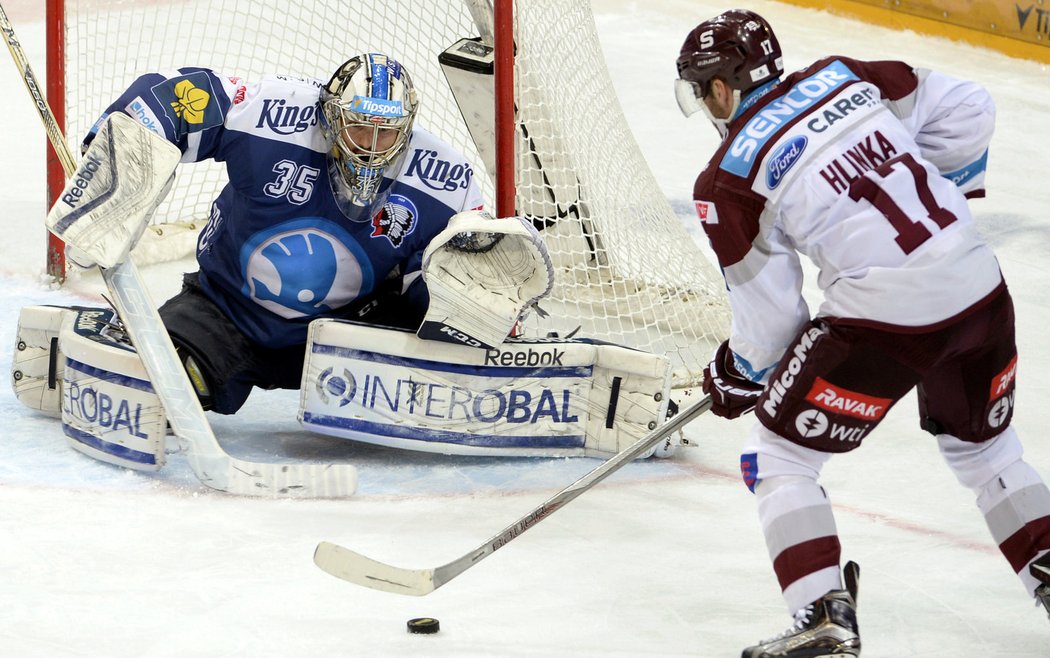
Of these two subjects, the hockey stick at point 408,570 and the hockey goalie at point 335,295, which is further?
the hockey goalie at point 335,295

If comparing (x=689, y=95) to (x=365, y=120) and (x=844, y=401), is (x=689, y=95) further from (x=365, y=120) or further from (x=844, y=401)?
(x=365, y=120)

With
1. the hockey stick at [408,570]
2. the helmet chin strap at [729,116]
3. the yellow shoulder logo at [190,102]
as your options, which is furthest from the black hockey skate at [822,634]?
the yellow shoulder logo at [190,102]

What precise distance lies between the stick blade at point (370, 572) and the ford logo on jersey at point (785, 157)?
0.90 meters

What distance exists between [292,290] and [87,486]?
0.60 meters

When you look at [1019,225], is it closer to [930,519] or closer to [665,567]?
[930,519]

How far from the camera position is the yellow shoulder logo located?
3107 mm

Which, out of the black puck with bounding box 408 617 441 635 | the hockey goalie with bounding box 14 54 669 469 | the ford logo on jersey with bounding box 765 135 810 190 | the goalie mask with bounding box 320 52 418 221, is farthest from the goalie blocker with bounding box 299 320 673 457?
the ford logo on jersey with bounding box 765 135 810 190

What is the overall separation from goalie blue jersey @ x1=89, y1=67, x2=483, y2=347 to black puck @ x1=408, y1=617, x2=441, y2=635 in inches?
39.8

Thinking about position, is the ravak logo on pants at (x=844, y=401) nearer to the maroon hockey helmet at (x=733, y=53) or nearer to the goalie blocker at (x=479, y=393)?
the maroon hockey helmet at (x=733, y=53)

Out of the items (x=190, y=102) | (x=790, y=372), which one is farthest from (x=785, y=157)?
(x=190, y=102)

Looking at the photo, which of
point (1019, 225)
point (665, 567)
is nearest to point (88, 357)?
point (665, 567)

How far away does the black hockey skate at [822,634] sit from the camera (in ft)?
7.26

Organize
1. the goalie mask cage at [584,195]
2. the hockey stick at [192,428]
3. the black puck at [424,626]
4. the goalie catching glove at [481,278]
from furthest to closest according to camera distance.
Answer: the goalie mask cage at [584,195] < the goalie catching glove at [481,278] < the hockey stick at [192,428] < the black puck at [424,626]

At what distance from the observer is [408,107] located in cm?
305
